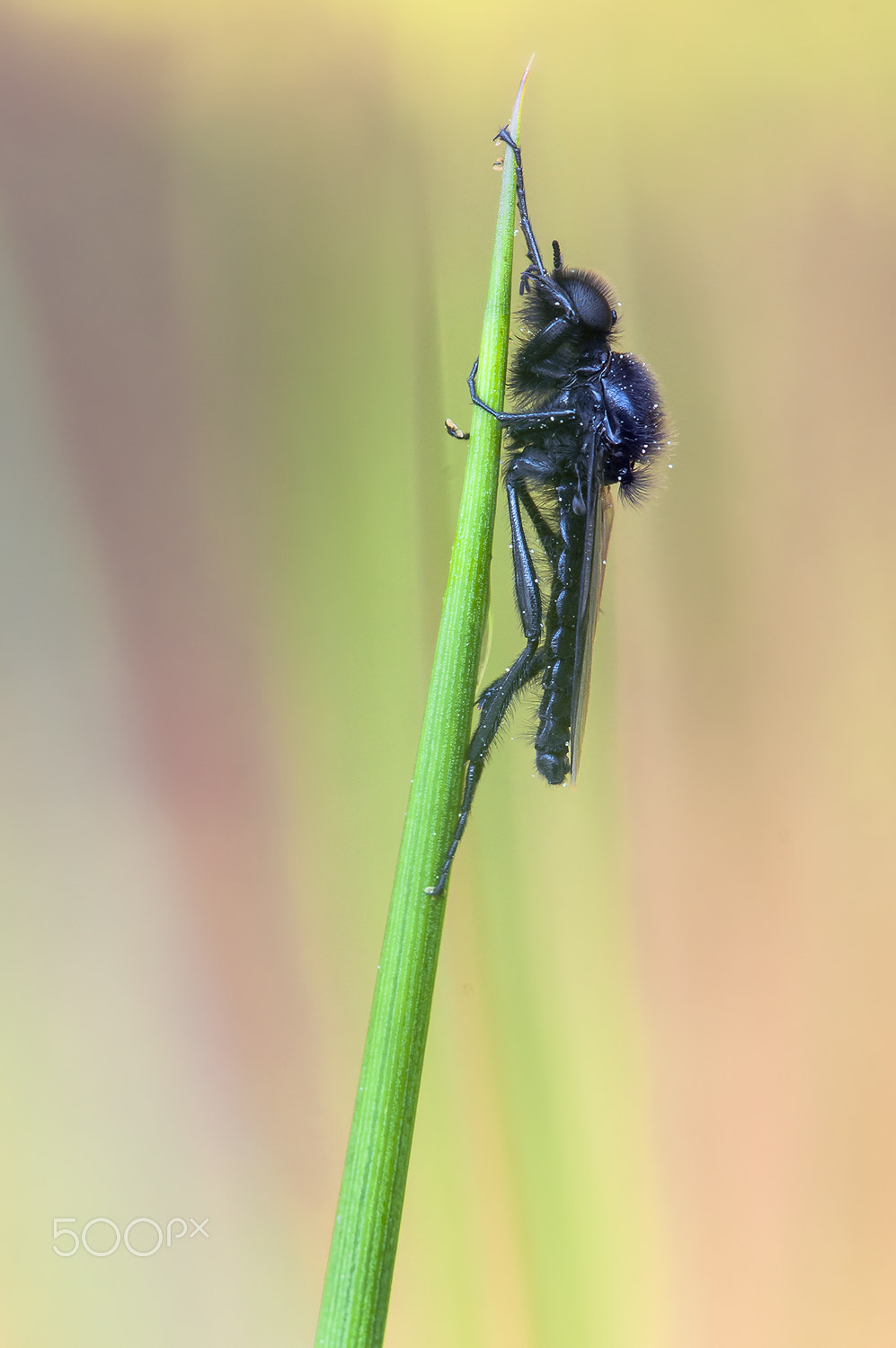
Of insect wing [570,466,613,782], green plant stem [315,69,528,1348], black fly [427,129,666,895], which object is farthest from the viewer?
black fly [427,129,666,895]

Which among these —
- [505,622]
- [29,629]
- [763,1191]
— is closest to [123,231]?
[29,629]

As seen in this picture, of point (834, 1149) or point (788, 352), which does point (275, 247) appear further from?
point (834, 1149)

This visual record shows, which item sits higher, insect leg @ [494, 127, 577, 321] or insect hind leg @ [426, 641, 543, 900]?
insect leg @ [494, 127, 577, 321]

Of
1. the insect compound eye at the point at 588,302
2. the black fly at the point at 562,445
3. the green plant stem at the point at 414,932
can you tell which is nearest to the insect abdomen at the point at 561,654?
the black fly at the point at 562,445

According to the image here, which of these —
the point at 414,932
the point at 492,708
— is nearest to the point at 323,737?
the point at 492,708

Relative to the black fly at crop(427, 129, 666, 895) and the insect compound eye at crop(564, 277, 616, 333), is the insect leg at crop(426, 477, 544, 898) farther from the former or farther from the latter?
the insect compound eye at crop(564, 277, 616, 333)

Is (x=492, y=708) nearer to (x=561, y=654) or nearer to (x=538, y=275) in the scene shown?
(x=561, y=654)

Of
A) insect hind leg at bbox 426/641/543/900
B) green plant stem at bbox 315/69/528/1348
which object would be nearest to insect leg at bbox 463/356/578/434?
insect hind leg at bbox 426/641/543/900
